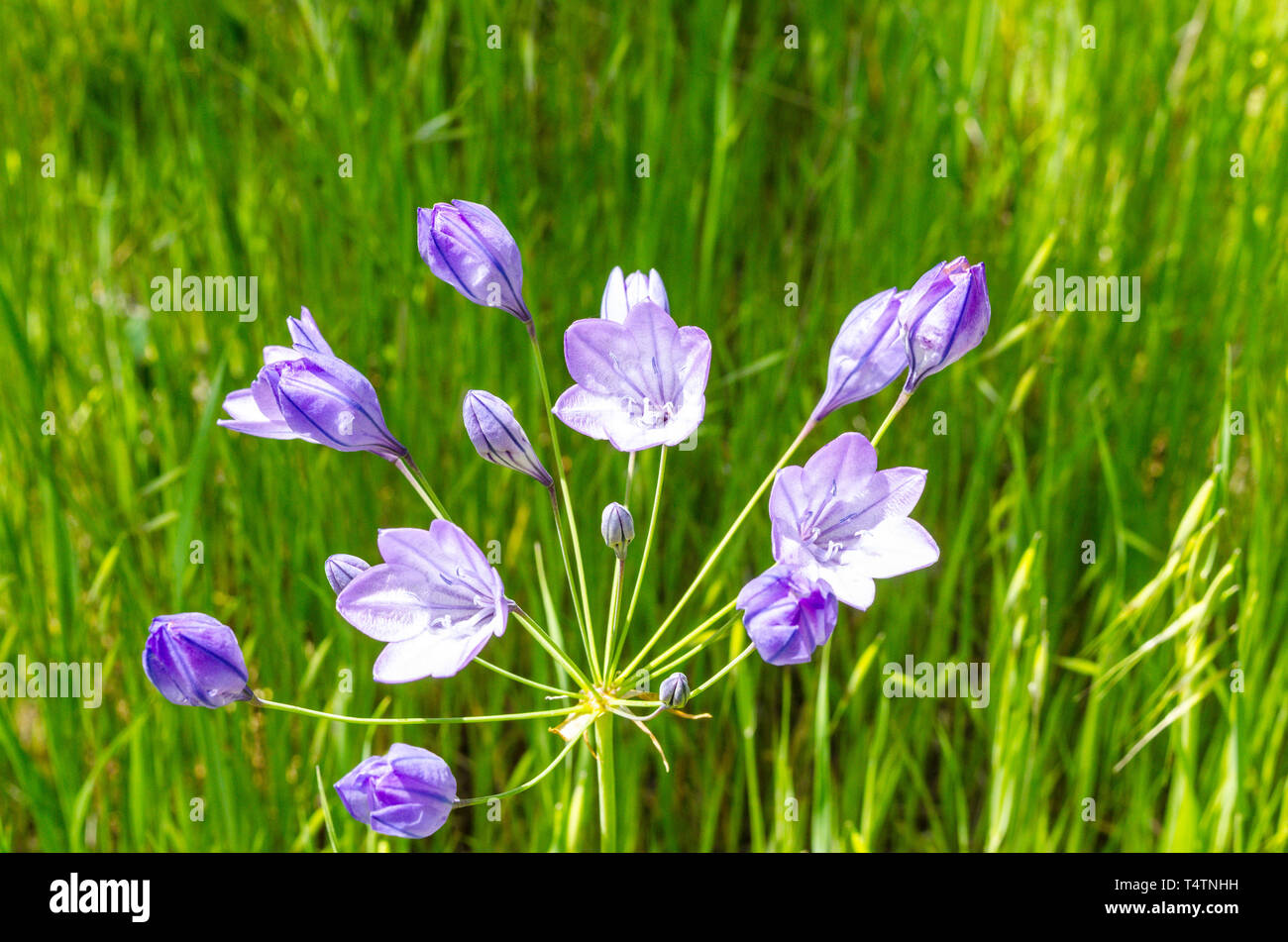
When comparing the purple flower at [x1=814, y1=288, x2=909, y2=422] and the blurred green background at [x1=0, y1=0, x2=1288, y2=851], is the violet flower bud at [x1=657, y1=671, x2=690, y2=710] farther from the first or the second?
the blurred green background at [x1=0, y1=0, x2=1288, y2=851]

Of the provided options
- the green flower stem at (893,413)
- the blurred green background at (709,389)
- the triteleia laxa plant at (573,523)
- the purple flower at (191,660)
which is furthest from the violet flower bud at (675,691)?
the blurred green background at (709,389)

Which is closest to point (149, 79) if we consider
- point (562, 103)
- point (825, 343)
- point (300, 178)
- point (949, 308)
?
point (300, 178)

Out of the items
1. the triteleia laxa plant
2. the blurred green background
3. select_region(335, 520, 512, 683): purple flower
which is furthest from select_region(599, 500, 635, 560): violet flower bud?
the blurred green background

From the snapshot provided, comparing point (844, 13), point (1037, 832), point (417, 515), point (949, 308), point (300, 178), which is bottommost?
point (1037, 832)

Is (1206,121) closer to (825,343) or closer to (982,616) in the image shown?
(825,343)

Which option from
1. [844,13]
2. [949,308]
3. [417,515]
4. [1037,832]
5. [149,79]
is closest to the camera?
[949,308]

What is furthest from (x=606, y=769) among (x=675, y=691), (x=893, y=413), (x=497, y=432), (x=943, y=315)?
(x=943, y=315)
